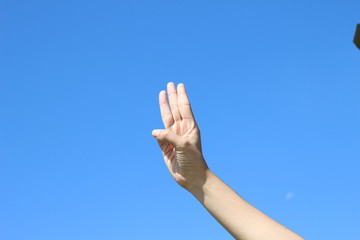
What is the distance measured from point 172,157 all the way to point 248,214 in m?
0.94

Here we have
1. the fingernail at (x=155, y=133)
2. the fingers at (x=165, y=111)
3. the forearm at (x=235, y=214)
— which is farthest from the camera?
the fingers at (x=165, y=111)

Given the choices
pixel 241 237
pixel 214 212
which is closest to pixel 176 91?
pixel 214 212

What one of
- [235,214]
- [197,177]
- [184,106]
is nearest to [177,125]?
[184,106]

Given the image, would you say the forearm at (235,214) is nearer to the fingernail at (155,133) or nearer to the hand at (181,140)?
the hand at (181,140)

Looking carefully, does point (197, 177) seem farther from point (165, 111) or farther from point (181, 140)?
point (165, 111)

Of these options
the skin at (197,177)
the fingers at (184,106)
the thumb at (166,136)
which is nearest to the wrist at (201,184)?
the skin at (197,177)

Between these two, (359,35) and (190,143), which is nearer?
(359,35)

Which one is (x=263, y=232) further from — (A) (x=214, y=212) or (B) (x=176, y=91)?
(B) (x=176, y=91)

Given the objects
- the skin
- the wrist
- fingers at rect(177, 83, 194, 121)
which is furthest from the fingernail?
the wrist

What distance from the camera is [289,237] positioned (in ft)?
11.1

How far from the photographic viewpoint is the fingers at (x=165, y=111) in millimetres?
4086

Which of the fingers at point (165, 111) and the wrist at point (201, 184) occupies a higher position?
the fingers at point (165, 111)

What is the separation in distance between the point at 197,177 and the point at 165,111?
0.71m

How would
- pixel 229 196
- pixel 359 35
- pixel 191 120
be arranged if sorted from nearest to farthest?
pixel 359 35
pixel 229 196
pixel 191 120
